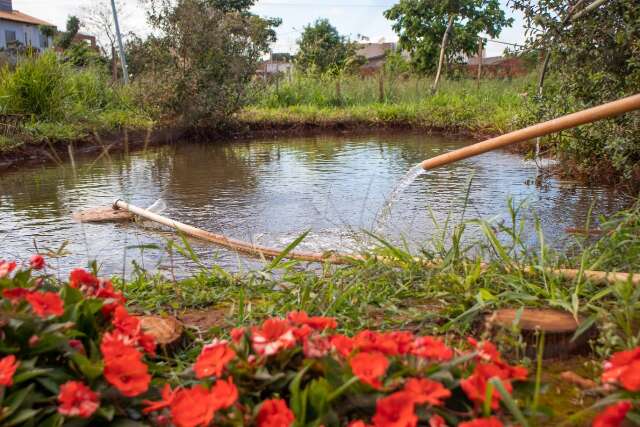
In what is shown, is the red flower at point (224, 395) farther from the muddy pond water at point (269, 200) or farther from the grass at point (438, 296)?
the muddy pond water at point (269, 200)

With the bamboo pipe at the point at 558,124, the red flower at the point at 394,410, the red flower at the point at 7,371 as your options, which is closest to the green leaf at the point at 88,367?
the red flower at the point at 7,371

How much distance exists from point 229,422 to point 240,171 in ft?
23.5

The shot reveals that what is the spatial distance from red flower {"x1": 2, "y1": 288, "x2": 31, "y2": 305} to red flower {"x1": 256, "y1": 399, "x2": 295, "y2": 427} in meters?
0.56

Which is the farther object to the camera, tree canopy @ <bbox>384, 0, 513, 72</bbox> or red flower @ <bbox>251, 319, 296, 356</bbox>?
tree canopy @ <bbox>384, 0, 513, 72</bbox>

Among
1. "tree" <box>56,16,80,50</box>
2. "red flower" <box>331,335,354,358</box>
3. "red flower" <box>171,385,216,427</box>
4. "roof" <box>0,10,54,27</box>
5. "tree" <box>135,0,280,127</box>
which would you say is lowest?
"red flower" <box>171,385,216,427</box>

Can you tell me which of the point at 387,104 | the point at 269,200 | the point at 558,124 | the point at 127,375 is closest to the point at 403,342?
the point at 127,375

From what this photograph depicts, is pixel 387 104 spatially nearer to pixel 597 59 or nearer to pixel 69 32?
pixel 597 59

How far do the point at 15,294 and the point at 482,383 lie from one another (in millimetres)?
882

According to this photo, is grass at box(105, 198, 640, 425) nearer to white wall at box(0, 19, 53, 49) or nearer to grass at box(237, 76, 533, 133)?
grass at box(237, 76, 533, 133)

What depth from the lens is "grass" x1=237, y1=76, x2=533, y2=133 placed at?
1308 cm

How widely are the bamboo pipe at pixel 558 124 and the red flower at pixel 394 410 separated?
Answer: 5.59 feet

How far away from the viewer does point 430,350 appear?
3.48 ft

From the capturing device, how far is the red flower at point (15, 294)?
124 centimetres

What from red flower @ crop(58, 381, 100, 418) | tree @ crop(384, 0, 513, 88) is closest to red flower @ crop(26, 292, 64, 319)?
red flower @ crop(58, 381, 100, 418)
